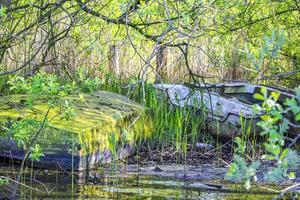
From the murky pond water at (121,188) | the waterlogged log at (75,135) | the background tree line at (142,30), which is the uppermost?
the background tree line at (142,30)

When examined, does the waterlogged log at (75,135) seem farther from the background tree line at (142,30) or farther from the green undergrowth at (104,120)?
the background tree line at (142,30)

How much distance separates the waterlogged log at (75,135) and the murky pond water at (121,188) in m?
0.23

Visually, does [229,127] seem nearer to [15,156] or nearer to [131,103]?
[131,103]

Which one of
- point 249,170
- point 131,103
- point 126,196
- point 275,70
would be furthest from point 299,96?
point 275,70

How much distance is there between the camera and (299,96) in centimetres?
246

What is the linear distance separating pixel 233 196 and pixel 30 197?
175 cm

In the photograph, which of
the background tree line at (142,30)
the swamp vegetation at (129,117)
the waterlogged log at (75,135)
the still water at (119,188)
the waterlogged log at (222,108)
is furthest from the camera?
the waterlogged log at (222,108)

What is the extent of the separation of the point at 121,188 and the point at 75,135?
1.03 metres

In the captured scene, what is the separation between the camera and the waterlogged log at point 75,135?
7.23 meters

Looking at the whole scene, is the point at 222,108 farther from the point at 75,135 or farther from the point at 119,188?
the point at 119,188

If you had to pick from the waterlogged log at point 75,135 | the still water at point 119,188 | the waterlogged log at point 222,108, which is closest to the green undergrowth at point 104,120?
the waterlogged log at point 75,135

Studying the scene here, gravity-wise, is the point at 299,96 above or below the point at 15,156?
above

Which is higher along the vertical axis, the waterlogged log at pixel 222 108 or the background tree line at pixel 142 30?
the background tree line at pixel 142 30

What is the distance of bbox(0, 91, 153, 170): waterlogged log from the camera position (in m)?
7.23
